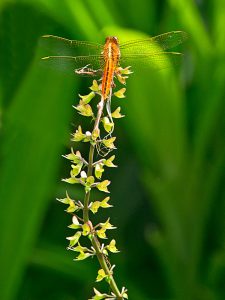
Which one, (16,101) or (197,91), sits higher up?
(197,91)

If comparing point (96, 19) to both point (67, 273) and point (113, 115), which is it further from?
point (113, 115)

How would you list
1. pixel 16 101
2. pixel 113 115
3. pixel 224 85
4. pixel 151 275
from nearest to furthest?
pixel 113 115 < pixel 16 101 < pixel 224 85 < pixel 151 275

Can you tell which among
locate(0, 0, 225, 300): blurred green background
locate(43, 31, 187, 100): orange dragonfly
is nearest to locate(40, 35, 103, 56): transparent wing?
locate(43, 31, 187, 100): orange dragonfly

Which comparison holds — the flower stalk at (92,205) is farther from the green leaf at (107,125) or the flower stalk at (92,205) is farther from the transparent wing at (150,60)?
the transparent wing at (150,60)

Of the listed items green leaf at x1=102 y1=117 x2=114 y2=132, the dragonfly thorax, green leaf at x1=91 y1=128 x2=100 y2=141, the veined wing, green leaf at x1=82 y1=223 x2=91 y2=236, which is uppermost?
the veined wing

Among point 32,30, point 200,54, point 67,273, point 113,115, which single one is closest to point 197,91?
point 200,54

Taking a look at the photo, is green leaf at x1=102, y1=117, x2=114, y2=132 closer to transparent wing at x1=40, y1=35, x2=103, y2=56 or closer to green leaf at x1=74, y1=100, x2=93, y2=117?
Answer: green leaf at x1=74, y1=100, x2=93, y2=117

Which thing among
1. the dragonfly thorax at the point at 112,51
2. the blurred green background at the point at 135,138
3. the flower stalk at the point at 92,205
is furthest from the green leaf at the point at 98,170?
the blurred green background at the point at 135,138

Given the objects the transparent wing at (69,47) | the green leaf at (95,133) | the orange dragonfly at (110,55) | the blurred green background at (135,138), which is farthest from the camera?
the blurred green background at (135,138)
